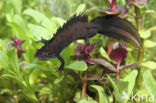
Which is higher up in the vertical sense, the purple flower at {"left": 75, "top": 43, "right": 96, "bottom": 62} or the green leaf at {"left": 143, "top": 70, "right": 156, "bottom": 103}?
the purple flower at {"left": 75, "top": 43, "right": 96, "bottom": 62}

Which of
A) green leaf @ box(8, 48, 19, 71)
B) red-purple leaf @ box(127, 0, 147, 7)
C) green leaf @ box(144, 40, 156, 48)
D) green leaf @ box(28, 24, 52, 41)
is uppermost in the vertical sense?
red-purple leaf @ box(127, 0, 147, 7)

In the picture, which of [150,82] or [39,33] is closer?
[150,82]

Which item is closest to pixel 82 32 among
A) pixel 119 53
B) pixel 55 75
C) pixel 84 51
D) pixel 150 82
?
pixel 84 51

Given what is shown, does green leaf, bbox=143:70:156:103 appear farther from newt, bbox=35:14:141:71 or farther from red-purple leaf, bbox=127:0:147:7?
red-purple leaf, bbox=127:0:147:7

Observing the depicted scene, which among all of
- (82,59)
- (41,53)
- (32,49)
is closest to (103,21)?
(82,59)

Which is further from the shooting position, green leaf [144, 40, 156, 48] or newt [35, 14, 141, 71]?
green leaf [144, 40, 156, 48]

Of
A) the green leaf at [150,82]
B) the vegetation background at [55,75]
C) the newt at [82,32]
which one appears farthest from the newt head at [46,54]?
the green leaf at [150,82]

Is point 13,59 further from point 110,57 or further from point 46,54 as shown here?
point 110,57

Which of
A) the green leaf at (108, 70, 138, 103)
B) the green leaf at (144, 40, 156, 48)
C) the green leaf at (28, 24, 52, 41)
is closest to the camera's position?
the green leaf at (108, 70, 138, 103)

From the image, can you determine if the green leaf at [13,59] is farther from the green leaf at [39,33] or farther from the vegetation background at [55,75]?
the green leaf at [39,33]

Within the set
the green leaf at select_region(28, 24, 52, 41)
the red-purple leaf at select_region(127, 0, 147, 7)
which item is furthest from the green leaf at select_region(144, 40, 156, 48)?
the green leaf at select_region(28, 24, 52, 41)
